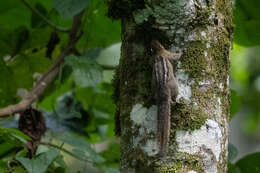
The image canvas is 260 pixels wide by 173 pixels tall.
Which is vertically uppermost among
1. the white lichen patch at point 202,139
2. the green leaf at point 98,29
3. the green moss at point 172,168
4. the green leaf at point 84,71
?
the green leaf at point 98,29

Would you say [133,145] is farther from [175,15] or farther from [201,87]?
[175,15]

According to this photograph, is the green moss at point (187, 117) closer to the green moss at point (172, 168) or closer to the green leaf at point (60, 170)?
the green moss at point (172, 168)

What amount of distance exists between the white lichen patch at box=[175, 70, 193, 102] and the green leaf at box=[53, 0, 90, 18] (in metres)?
0.84

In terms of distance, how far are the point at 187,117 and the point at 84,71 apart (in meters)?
1.07

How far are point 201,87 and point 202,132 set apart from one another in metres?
0.19

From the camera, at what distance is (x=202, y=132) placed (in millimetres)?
1933

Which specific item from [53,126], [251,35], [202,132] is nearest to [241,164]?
[202,132]

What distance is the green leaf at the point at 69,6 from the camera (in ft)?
8.43

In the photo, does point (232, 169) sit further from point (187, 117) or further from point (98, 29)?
point (98, 29)

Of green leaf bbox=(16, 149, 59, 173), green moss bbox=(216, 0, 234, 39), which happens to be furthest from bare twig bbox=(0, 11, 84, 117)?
green moss bbox=(216, 0, 234, 39)

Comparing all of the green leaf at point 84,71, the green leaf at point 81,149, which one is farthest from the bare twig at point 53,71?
the green leaf at point 81,149

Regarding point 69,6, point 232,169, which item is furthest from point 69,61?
point 232,169

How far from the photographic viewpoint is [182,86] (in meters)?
1.96

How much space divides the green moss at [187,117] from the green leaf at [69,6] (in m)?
0.93
